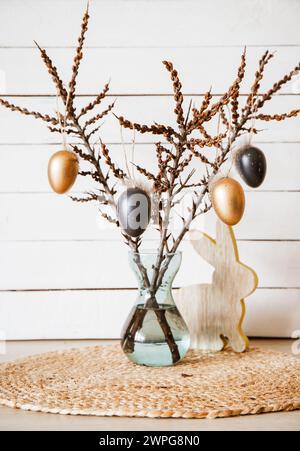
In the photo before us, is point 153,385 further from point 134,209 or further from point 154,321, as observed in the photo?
point 134,209

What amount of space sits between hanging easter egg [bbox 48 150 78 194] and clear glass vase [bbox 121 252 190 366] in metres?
0.17

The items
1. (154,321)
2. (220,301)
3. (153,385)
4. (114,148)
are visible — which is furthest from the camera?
(114,148)

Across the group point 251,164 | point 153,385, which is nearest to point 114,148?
point 251,164

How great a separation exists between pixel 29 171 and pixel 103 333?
1.17 ft

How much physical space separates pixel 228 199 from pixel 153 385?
0.28 meters

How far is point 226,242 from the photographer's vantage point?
1114 millimetres

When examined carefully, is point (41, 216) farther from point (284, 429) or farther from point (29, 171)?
point (284, 429)

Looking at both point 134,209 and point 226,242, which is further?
point 226,242

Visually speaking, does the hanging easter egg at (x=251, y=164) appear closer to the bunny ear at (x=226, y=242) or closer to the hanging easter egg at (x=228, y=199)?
the hanging easter egg at (x=228, y=199)

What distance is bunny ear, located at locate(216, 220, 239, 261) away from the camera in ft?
3.63

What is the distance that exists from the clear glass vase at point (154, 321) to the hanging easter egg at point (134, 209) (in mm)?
94

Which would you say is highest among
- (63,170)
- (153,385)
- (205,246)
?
(63,170)

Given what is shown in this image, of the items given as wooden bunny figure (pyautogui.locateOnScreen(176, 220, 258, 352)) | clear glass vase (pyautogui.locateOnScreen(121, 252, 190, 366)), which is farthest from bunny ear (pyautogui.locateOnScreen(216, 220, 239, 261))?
clear glass vase (pyautogui.locateOnScreen(121, 252, 190, 366))

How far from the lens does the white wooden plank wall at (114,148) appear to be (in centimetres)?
124
